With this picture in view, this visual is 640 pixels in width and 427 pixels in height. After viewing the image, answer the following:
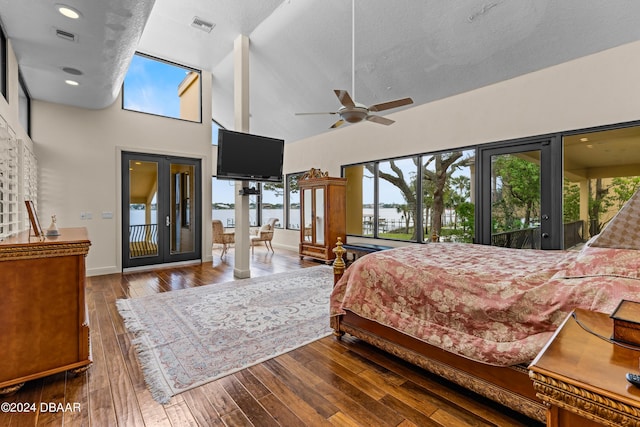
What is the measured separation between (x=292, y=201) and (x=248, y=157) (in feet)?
12.8

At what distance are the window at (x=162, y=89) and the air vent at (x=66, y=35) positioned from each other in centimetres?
301

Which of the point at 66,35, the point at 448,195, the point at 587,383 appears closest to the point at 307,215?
the point at 448,195

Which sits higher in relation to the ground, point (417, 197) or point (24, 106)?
point (24, 106)

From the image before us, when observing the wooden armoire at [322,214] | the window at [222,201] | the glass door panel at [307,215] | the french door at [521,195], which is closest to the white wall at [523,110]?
the french door at [521,195]

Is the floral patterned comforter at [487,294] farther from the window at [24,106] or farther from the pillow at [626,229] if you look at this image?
the window at [24,106]

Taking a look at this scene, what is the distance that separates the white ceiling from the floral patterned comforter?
2.87m

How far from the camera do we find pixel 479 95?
4.61m

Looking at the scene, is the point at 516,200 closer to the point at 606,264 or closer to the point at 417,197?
the point at 417,197

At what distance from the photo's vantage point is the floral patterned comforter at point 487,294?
1584 millimetres

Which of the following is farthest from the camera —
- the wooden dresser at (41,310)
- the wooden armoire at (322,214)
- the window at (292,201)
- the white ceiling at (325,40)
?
the window at (292,201)

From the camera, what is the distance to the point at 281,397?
6.43ft

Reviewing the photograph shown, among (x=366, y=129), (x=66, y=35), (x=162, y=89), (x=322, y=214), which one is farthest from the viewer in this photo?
(x=322, y=214)

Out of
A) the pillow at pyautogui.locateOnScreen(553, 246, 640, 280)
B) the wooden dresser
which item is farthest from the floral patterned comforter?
the wooden dresser

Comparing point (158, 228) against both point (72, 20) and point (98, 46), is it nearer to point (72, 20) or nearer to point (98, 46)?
point (98, 46)
